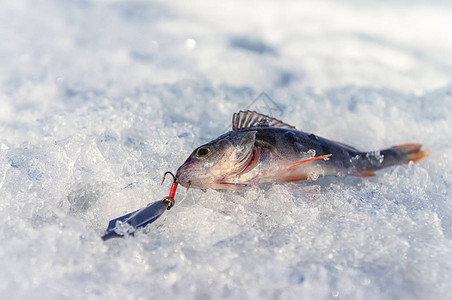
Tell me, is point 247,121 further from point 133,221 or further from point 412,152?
point 412,152

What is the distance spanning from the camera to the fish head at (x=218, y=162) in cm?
208

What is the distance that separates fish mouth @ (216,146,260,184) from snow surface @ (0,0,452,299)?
0.11 meters

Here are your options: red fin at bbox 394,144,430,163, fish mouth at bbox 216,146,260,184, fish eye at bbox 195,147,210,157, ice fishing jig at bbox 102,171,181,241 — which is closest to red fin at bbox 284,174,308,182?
fish mouth at bbox 216,146,260,184

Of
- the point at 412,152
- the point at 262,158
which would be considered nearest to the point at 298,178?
the point at 262,158

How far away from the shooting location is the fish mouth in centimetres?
217

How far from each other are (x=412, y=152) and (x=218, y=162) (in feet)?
6.48

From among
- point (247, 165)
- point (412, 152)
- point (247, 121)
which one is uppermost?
point (247, 121)

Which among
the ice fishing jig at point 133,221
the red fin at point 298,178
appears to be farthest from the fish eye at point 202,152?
the red fin at point 298,178

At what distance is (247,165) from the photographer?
2.21 metres

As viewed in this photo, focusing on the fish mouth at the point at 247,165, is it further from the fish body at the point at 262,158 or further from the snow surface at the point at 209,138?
the snow surface at the point at 209,138

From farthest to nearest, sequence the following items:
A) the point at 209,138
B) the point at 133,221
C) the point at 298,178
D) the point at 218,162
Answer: the point at 209,138
the point at 298,178
the point at 218,162
the point at 133,221

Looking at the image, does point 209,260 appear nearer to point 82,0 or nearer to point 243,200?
point 243,200

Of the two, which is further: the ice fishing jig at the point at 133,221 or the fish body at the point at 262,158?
the fish body at the point at 262,158

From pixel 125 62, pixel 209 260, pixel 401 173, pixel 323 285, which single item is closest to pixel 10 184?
pixel 209 260
